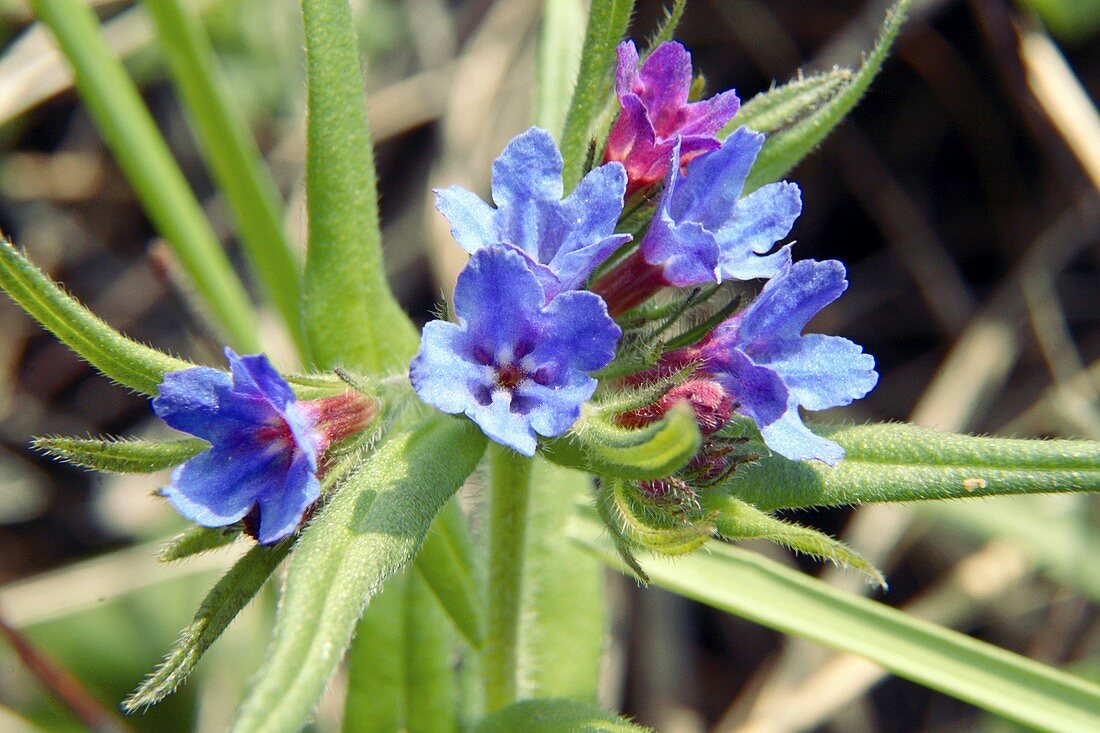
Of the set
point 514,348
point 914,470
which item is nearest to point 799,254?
point 914,470

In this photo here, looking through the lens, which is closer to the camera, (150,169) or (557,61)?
(557,61)

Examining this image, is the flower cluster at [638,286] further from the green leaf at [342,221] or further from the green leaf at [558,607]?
the green leaf at [558,607]

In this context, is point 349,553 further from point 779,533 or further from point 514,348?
point 779,533

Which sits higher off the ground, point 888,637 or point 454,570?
point 454,570

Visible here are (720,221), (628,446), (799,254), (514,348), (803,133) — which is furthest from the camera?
(799,254)

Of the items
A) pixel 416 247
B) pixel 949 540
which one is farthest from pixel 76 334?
pixel 949 540

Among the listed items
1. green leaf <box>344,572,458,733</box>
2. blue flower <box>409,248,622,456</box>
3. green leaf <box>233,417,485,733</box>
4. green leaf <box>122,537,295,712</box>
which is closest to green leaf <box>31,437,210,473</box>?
green leaf <box>122,537,295,712</box>

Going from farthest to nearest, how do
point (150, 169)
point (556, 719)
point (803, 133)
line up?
point (150, 169) → point (803, 133) → point (556, 719)
